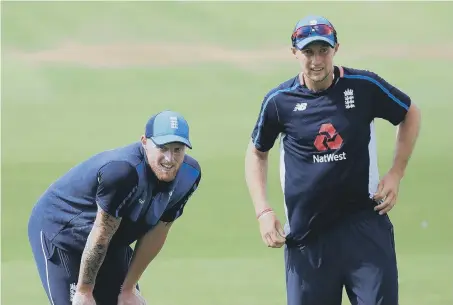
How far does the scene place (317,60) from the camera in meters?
4.68

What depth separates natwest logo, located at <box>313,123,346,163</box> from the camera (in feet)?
15.4

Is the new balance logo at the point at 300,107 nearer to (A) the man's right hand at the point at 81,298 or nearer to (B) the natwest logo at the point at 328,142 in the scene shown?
(B) the natwest logo at the point at 328,142

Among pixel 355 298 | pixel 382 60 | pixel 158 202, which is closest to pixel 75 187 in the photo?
pixel 158 202

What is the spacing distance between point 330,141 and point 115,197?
1.04 meters

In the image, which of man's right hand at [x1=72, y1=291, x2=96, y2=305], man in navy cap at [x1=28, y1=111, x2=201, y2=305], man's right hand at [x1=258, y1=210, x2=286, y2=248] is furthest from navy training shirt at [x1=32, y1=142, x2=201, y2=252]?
man's right hand at [x1=258, y1=210, x2=286, y2=248]

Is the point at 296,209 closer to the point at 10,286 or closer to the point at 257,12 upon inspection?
the point at 10,286

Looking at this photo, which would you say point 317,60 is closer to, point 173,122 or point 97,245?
point 173,122

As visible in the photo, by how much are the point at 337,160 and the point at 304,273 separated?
0.59 metres

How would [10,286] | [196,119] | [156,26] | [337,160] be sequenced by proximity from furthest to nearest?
1. [156,26]
2. [196,119]
3. [10,286]
4. [337,160]

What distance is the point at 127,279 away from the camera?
5.20 meters

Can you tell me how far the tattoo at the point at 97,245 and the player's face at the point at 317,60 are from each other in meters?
1.15

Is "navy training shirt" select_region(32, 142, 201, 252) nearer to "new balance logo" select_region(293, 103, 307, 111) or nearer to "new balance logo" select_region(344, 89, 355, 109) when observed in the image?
"new balance logo" select_region(293, 103, 307, 111)

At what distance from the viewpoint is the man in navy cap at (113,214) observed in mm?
4676

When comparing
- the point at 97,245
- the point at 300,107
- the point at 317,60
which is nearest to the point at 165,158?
the point at 97,245
